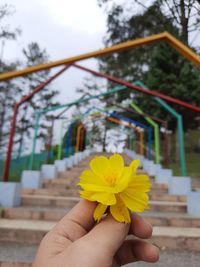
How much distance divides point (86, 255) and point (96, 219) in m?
0.08

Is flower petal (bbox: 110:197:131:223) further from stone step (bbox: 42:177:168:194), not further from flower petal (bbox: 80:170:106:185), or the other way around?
stone step (bbox: 42:177:168:194)

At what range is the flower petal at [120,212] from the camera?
623 millimetres

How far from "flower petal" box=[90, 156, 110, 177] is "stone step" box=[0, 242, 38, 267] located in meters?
1.87

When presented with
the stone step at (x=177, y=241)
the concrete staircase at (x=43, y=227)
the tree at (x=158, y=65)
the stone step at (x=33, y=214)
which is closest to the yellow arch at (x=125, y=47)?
the concrete staircase at (x=43, y=227)

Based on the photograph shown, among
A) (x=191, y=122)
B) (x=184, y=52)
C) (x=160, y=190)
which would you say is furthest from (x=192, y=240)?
(x=191, y=122)

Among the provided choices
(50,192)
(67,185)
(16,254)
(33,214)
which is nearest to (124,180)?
(16,254)

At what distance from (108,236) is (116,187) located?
0.39ft

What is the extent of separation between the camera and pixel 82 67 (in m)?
4.70

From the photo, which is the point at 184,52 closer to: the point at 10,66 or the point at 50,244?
the point at 50,244

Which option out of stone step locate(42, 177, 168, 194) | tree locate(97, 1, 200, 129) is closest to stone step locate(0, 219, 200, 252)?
stone step locate(42, 177, 168, 194)

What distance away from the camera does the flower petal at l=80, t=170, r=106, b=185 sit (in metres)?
0.62

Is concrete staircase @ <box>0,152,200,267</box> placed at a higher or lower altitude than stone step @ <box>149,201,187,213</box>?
lower

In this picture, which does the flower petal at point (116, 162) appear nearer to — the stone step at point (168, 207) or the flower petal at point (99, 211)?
the flower petal at point (99, 211)

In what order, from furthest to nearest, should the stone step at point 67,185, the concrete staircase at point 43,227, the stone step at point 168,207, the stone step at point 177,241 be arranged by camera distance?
the stone step at point 67,185 < the stone step at point 168,207 < the stone step at point 177,241 < the concrete staircase at point 43,227
